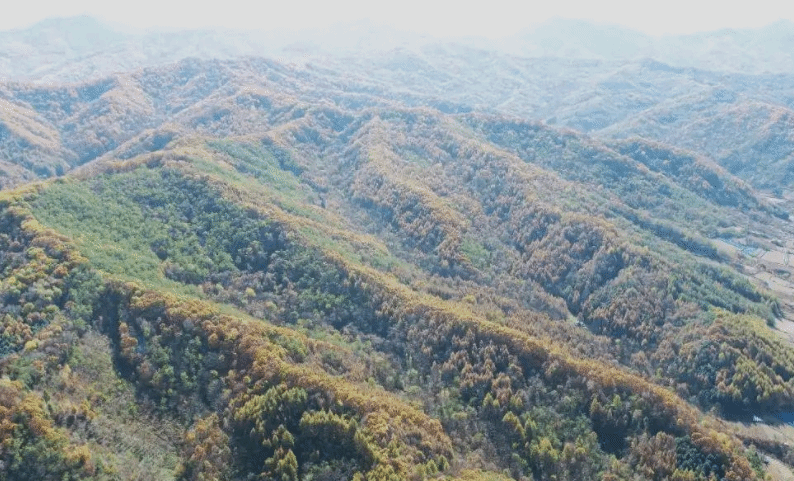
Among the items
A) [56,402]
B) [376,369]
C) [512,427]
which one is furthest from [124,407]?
[512,427]

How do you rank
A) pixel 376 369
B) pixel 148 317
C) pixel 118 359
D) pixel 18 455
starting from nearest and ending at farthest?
pixel 18 455
pixel 118 359
pixel 148 317
pixel 376 369

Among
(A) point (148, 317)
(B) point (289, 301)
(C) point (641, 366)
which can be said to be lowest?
(C) point (641, 366)

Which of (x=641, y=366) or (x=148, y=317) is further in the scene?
(x=641, y=366)

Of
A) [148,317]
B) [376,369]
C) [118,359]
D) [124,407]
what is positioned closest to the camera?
Result: [124,407]

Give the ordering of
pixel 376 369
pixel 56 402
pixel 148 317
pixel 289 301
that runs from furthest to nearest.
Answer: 1. pixel 289 301
2. pixel 376 369
3. pixel 148 317
4. pixel 56 402

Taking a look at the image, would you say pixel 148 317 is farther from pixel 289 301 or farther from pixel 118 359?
pixel 289 301

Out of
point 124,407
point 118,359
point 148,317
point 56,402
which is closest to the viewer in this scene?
point 56,402

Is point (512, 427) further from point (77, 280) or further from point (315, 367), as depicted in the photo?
point (77, 280)

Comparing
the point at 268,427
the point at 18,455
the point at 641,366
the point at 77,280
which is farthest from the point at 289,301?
the point at 641,366

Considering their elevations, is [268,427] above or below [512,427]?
above
